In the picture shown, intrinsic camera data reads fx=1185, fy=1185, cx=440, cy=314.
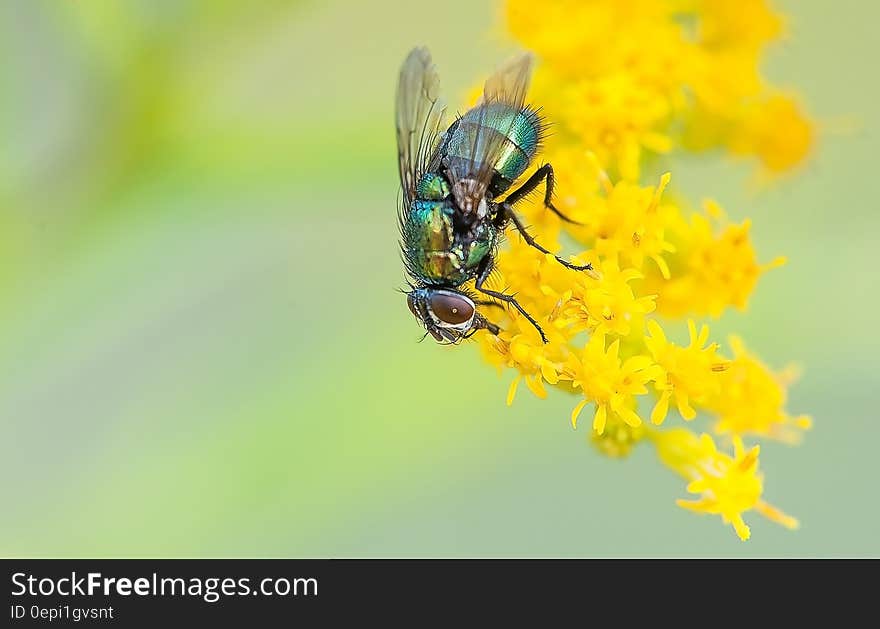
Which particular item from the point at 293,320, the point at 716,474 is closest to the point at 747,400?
the point at 716,474

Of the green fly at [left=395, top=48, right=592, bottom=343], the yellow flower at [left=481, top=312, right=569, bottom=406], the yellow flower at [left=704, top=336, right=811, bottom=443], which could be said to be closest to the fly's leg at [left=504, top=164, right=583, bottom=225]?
the green fly at [left=395, top=48, right=592, bottom=343]

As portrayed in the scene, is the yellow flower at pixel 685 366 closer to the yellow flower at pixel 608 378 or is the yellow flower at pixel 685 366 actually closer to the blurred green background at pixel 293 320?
the yellow flower at pixel 608 378

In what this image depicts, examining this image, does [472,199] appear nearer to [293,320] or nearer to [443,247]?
[443,247]

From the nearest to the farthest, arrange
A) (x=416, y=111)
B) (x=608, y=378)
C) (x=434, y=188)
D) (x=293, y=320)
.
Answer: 1. (x=608, y=378)
2. (x=434, y=188)
3. (x=416, y=111)
4. (x=293, y=320)

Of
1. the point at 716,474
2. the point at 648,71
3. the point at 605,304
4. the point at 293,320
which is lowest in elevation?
the point at 716,474

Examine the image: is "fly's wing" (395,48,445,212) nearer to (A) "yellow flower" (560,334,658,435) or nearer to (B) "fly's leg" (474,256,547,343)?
(B) "fly's leg" (474,256,547,343)

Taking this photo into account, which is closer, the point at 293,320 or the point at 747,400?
the point at 747,400

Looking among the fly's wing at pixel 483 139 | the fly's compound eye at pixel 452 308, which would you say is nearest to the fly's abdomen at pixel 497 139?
the fly's wing at pixel 483 139
